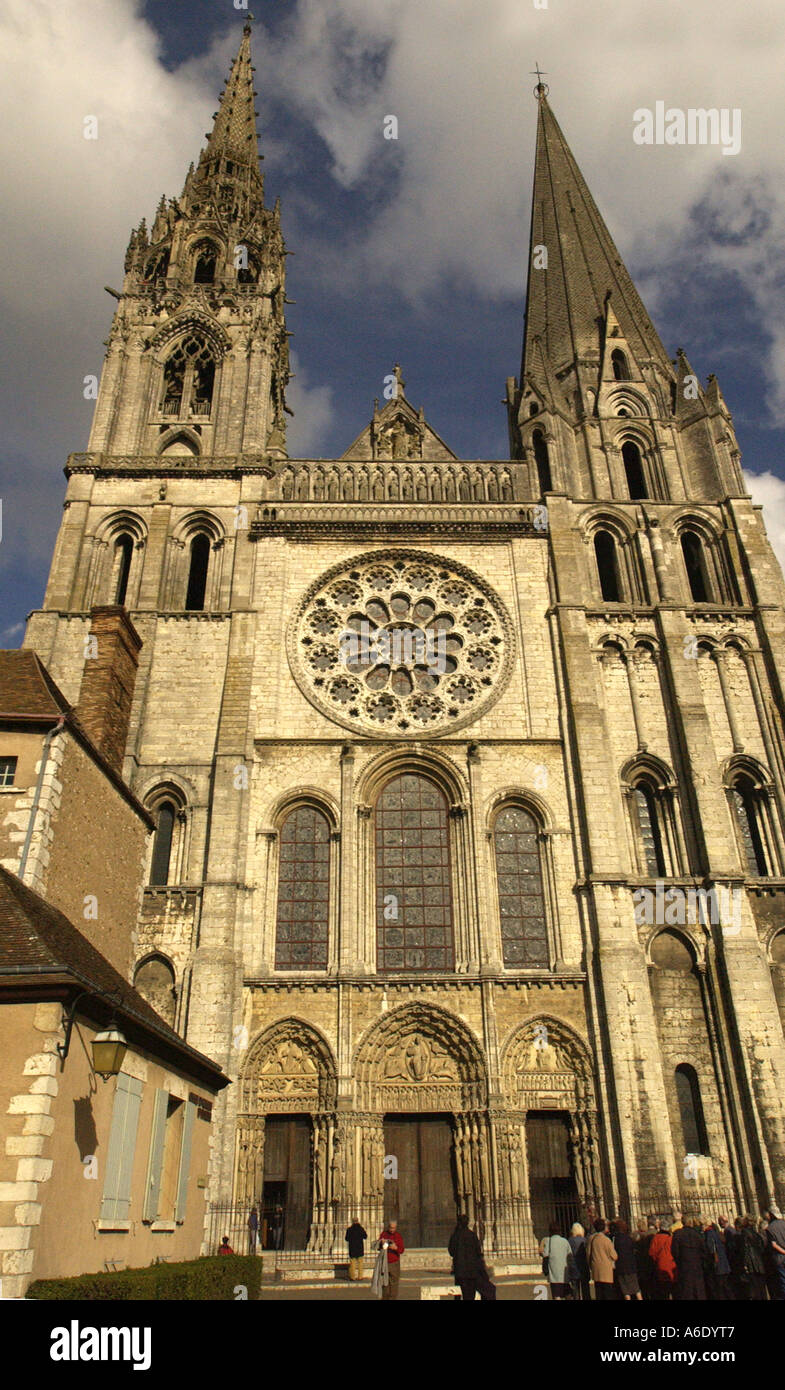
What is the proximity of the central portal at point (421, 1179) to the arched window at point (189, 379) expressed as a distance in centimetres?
1662

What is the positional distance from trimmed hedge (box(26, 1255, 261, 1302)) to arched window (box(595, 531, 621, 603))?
15.8 meters

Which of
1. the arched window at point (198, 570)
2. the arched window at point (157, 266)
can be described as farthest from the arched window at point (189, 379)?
the arched window at point (198, 570)

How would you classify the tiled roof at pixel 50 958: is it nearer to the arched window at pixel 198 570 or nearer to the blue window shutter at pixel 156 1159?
the blue window shutter at pixel 156 1159

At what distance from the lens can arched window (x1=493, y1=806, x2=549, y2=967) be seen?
647 inches

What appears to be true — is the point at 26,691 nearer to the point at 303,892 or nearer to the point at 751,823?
the point at 303,892

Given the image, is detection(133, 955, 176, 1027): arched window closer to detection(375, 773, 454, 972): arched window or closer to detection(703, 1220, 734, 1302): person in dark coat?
detection(375, 773, 454, 972): arched window

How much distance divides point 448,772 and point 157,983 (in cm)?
636

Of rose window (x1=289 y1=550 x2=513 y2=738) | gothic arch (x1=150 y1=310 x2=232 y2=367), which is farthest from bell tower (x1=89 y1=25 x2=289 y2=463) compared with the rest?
rose window (x1=289 y1=550 x2=513 y2=738)

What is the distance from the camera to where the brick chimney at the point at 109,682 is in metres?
15.8

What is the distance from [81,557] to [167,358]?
689cm

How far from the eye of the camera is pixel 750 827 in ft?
58.4

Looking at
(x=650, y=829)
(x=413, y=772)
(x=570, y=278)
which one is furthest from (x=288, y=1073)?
(x=570, y=278)

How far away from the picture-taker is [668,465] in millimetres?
22094
